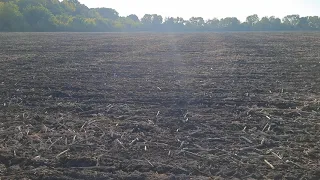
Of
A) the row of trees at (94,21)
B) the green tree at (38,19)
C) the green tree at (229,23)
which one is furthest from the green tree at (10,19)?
the green tree at (229,23)

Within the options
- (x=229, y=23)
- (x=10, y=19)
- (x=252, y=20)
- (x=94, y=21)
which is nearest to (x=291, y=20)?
(x=252, y=20)

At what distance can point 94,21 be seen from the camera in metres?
84.1

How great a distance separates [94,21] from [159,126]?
269 feet

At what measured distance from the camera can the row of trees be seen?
61.6 metres

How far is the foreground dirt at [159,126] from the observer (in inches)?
160

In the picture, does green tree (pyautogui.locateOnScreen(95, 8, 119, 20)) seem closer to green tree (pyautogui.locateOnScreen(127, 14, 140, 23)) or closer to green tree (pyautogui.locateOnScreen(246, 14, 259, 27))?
green tree (pyautogui.locateOnScreen(127, 14, 140, 23))

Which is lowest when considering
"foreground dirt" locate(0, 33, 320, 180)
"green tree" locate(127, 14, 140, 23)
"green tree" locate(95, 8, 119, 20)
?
"foreground dirt" locate(0, 33, 320, 180)

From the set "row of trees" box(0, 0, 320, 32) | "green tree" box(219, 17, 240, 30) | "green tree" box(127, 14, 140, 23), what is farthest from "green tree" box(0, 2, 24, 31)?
"green tree" box(127, 14, 140, 23)

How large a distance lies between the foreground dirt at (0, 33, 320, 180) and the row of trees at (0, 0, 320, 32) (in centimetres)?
5399

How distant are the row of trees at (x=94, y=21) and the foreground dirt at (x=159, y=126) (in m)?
54.0

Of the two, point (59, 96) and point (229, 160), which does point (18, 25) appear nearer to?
point (59, 96)

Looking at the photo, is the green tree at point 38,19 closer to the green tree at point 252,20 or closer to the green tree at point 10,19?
the green tree at point 10,19

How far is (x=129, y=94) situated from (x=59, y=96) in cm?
155

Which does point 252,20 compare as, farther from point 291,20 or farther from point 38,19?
point 38,19
